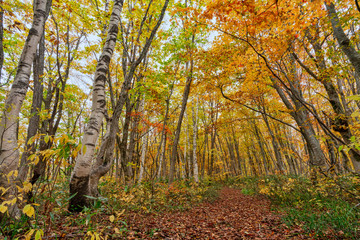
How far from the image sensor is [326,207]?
419 cm

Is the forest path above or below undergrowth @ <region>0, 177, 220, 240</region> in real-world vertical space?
below

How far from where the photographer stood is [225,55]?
7.69m

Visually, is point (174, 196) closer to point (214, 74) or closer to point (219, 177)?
point (214, 74)

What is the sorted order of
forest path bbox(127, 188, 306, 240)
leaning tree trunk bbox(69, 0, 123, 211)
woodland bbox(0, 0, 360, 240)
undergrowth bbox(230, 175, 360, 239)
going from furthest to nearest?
1. leaning tree trunk bbox(69, 0, 123, 211)
2. forest path bbox(127, 188, 306, 240)
3. undergrowth bbox(230, 175, 360, 239)
4. woodland bbox(0, 0, 360, 240)

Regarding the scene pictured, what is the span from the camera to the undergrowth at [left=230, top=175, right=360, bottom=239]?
2793 mm

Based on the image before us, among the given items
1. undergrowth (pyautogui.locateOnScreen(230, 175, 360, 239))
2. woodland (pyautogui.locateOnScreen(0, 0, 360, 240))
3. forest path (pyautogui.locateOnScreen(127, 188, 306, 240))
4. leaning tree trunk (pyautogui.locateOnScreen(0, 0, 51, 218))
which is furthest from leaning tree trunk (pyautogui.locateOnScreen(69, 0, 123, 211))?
undergrowth (pyautogui.locateOnScreen(230, 175, 360, 239))

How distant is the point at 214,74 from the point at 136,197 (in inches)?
254

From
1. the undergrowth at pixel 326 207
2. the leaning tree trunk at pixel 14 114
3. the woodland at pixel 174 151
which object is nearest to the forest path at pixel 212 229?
the woodland at pixel 174 151

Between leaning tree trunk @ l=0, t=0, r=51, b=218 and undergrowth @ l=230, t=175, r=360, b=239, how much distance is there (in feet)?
14.7

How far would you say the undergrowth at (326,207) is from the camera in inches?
110

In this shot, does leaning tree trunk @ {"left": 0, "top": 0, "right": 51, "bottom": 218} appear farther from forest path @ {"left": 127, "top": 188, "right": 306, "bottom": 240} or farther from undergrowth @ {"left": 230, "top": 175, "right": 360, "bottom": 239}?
undergrowth @ {"left": 230, "top": 175, "right": 360, "bottom": 239}

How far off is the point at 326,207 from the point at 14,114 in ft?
23.8

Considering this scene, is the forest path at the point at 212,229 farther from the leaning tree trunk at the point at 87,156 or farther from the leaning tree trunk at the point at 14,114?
the leaning tree trunk at the point at 14,114

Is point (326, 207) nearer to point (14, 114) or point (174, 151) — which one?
point (174, 151)
